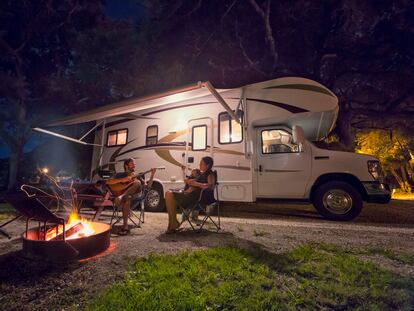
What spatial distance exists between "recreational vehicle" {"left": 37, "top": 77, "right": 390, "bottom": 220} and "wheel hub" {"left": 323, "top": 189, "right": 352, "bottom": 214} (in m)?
0.02

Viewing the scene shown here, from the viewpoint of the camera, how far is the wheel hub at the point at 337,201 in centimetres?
525

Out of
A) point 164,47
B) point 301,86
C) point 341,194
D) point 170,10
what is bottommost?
point 341,194

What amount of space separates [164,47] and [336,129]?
9782 millimetres

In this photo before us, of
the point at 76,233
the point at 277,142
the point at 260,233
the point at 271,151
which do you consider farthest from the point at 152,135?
the point at 260,233

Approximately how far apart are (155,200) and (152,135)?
192cm

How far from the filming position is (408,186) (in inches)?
570

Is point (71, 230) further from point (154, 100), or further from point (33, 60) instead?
point (33, 60)

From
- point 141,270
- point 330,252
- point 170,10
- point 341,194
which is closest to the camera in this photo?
point 141,270

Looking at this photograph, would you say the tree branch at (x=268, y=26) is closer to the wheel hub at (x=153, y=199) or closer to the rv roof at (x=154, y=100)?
the rv roof at (x=154, y=100)

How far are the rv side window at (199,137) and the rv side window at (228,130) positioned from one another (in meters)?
0.47

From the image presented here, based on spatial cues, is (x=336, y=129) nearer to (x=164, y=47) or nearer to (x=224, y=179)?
(x=224, y=179)

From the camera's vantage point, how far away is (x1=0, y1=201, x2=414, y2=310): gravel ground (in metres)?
2.16

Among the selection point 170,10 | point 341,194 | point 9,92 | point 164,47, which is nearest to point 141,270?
point 341,194

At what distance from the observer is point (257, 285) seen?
2188 mm
